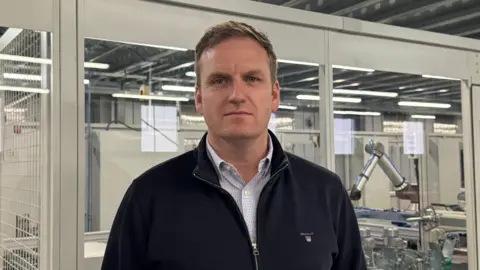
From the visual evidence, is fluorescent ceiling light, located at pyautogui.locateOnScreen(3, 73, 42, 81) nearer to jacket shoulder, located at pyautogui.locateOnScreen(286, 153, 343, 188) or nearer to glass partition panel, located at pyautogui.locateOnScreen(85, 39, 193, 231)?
glass partition panel, located at pyautogui.locateOnScreen(85, 39, 193, 231)

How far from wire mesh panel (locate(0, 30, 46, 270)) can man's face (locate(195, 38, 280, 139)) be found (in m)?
0.66

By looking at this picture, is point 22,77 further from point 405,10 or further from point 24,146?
point 405,10

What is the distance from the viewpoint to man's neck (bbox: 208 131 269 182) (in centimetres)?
118

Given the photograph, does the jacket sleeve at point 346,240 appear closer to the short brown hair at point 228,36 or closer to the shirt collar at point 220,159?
the shirt collar at point 220,159

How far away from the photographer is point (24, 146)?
165 cm

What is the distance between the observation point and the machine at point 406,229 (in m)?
2.60

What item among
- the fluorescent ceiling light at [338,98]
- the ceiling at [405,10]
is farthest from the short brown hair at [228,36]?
the ceiling at [405,10]

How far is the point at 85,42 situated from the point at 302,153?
120 cm

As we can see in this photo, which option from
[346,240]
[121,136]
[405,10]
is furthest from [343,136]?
[405,10]

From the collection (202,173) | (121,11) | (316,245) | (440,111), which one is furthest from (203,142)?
(440,111)

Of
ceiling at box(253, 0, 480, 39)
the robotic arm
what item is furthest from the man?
ceiling at box(253, 0, 480, 39)

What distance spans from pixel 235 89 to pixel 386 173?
5.97 feet

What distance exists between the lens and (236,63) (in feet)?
3.72

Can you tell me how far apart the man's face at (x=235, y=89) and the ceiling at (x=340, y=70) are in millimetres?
662
